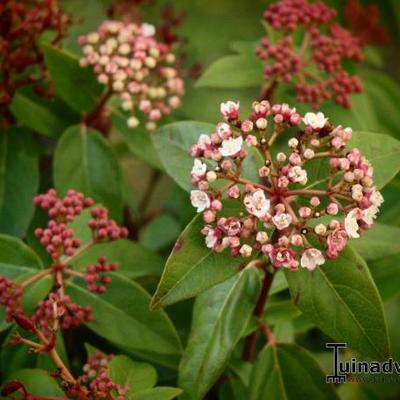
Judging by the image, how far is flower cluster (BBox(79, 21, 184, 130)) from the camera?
1575 millimetres

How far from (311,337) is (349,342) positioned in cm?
89

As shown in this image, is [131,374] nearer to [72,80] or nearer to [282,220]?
[282,220]

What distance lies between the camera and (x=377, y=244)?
1.42 m

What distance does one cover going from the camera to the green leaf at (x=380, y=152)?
48.4 inches

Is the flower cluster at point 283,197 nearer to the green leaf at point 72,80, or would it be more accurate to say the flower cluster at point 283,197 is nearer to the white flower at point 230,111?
the white flower at point 230,111

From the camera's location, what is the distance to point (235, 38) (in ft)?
9.31

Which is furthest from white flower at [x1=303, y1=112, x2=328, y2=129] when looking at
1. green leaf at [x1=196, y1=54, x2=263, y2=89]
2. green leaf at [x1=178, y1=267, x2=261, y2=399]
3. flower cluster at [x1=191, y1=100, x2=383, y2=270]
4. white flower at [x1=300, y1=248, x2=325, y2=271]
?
green leaf at [x1=196, y1=54, x2=263, y2=89]

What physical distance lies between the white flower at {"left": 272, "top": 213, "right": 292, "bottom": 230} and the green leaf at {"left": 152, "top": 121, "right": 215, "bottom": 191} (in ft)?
0.88

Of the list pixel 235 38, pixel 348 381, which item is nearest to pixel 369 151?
pixel 348 381

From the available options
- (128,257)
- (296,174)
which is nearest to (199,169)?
(296,174)

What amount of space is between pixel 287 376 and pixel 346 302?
30 cm

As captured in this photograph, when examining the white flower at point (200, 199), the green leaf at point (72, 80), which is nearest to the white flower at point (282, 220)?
the white flower at point (200, 199)

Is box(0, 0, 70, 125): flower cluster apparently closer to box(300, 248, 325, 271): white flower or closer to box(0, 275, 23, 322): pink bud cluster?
box(0, 275, 23, 322): pink bud cluster

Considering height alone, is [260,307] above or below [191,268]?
below
